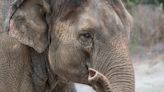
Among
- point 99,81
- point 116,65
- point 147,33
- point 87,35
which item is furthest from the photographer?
point 147,33

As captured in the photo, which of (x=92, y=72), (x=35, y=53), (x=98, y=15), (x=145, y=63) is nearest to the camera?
(x=92, y=72)

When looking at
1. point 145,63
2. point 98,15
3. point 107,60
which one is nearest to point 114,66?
point 107,60

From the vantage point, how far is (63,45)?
16.8 feet

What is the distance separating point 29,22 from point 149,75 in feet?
26.9

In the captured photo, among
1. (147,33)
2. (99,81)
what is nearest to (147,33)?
(147,33)

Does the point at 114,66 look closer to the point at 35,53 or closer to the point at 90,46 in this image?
the point at 90,46

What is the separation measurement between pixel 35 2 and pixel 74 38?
1.54 ft

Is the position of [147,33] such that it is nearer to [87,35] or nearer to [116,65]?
[87,35]

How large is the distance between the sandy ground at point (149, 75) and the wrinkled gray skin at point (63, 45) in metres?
4.67

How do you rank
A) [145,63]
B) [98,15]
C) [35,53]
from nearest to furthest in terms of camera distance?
1. [98,15]
2. [35,53]
3. [145,63]

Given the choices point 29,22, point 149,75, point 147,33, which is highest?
point 29,22

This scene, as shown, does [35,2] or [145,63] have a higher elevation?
[35,2]

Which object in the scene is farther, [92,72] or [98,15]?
[98,15]

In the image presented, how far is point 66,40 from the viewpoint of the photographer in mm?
5102
